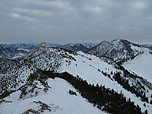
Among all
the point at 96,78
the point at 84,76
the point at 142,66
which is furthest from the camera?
the point at 142,66

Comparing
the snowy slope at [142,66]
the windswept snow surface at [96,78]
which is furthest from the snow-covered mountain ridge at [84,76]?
the snowy slope at [142,66]

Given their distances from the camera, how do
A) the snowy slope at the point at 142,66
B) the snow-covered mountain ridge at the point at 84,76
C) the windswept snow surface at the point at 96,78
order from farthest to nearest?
the snowy slope at the point at 142,66
the snow-covered mountain ridge at the point at 84,76
the windswept snow surface at the point at 96,78

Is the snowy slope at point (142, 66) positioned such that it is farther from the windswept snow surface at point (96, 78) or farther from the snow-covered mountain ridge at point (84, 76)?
the windswept snow surface at point (96, 78)

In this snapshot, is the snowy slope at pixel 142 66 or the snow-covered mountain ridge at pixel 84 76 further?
the snowy slope at pixel 142 66

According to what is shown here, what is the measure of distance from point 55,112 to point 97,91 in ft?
31.9

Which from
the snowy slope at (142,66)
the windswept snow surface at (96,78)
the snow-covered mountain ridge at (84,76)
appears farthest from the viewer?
the snowy slope at (142,66)

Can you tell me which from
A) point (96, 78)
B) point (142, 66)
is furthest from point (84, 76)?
point (142, 66)

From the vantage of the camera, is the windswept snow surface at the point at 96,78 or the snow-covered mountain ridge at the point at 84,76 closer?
the windswept snow surface at the point at 96,78

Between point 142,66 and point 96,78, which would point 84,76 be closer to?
point 96,78

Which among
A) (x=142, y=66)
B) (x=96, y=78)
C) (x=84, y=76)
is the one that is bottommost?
(x=142, y=66)

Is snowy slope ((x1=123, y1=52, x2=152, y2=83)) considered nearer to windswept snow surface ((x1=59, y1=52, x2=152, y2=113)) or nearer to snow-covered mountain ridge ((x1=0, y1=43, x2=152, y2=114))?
snow-covered mountain ridge ((x1=0, y1=43, x2=152, y2=114))

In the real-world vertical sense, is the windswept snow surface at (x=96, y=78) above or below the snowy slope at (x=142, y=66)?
above

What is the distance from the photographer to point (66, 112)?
10633 millimetres

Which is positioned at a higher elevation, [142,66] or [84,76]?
[84,76]
